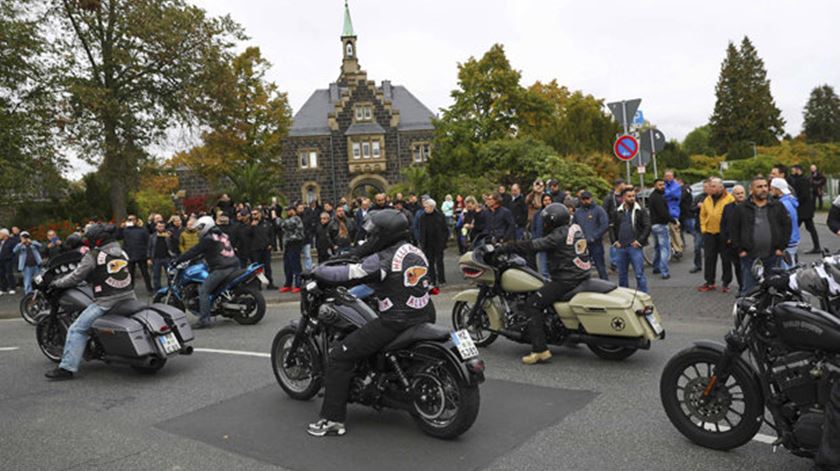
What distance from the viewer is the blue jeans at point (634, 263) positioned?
10148 millimetres

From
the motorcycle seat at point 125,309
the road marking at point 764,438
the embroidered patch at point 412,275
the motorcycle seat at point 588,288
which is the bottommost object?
the road marking at point 764,438

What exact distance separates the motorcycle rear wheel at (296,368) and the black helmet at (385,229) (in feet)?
4.24

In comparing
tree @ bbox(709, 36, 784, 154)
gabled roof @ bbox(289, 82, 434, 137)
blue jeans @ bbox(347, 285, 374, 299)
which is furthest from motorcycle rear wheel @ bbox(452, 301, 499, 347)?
tree @ bbox(709, 36, 784, 154)

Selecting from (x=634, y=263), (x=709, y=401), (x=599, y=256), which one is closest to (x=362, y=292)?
(x=709, y=401)

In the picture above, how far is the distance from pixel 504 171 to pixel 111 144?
13539 mm

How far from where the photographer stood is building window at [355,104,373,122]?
57.8m

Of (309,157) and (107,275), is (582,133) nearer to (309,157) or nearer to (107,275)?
(107,275)

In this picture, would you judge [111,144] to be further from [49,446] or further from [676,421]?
[676,421]

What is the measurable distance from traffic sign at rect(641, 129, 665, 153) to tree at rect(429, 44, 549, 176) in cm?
2686

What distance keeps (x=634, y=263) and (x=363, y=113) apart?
49.7m

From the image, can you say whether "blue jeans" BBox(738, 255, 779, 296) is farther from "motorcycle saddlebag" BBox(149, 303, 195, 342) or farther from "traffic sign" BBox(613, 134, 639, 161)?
"motorcycle saddlebag" BBox(149, 303, 195, 342)

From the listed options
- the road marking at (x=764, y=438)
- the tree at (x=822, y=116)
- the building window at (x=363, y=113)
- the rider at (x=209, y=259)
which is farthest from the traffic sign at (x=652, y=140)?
the tree at (x=822, y=116)

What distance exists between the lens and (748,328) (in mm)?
4121

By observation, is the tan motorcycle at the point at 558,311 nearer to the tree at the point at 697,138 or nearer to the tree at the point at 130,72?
the tree at the point at 130,72
